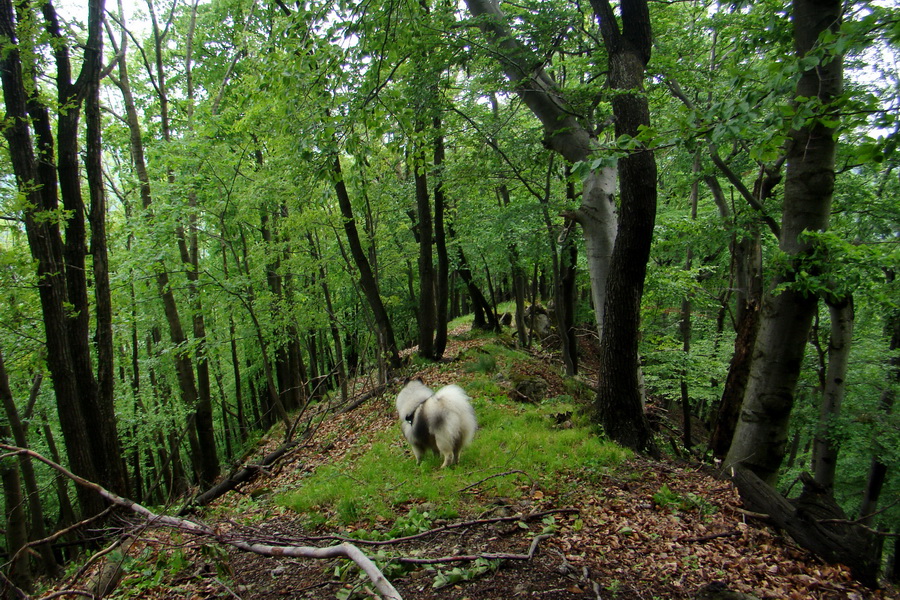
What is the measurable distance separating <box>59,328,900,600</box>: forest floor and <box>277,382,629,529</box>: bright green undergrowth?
0.14 metres

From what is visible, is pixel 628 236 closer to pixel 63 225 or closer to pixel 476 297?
pixel 63 225

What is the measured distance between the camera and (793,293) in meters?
4.56

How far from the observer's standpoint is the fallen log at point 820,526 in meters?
3.66

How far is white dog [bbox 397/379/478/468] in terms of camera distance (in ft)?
19.1

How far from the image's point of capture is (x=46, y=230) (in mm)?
5824

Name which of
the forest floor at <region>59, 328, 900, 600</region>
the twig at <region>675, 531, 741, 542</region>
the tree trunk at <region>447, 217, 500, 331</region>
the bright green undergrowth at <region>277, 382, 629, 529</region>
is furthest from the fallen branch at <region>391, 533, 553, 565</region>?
the tree trunk at <region>447, 217, 500, 331</region>

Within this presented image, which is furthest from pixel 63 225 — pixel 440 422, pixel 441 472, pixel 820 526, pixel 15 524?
pixel 820 526

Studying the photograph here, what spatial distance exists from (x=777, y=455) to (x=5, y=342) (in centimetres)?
1229

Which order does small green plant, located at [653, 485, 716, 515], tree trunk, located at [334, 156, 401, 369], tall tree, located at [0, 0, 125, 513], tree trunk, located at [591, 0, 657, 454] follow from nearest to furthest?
small green plant, located at [653, 485, 716, 515], tree trunk, located at [591, 0, 657, 454], tall tree, located at [0, 0, 125, 513], tree trunk, located at [334, 156, 401, 369]

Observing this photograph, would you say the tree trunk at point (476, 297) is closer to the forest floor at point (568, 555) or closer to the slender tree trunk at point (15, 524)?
the forest floor at point (568, 555)

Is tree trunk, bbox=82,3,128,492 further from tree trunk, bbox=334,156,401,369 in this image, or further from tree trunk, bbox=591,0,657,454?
tree trunk, bbox=591,0,657,454

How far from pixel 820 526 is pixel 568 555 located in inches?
90.5

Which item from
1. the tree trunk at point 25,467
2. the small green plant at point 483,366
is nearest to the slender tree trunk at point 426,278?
the small green plant at point 483,366

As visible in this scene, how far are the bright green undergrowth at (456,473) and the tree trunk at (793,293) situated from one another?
149cm
